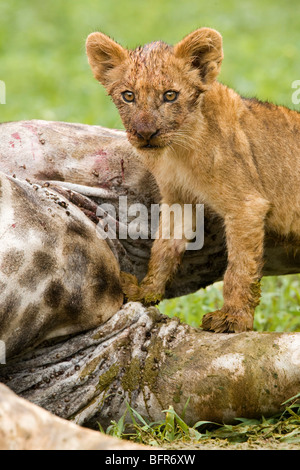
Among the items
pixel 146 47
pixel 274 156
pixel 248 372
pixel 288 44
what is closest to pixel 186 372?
pixel 248 372

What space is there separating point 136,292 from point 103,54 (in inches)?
64.1

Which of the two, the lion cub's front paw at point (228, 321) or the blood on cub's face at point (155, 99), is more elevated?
the blood on cub's face at point (155, 99)

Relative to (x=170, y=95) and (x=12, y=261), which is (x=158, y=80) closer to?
(x=170, y=95)

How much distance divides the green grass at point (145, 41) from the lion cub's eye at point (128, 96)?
1.97 m

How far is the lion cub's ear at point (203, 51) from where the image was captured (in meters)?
5.22

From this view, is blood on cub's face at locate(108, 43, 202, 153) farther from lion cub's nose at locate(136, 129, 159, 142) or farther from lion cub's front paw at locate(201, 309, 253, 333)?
lion cub's front paw at locate(201, 309, 253, 333)

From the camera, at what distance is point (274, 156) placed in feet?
18.6

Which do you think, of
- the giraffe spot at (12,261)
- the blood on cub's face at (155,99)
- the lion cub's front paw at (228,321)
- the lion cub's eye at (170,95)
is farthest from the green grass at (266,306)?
the giraffe spot at (12,261)

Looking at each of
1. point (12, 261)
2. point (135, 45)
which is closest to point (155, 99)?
point (12, 261)

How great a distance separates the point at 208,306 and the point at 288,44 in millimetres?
9959

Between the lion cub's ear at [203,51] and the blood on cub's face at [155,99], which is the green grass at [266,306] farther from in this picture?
the lion cub's ear at [203,51]

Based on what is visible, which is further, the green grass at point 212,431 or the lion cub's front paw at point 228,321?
the lion cub's front paw at point 228,321

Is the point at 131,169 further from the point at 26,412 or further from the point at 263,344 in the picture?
the point at 26,412

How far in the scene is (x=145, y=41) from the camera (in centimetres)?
1670
